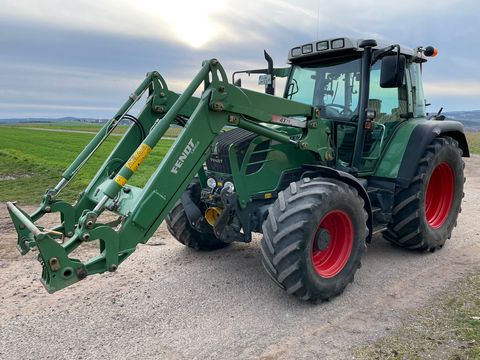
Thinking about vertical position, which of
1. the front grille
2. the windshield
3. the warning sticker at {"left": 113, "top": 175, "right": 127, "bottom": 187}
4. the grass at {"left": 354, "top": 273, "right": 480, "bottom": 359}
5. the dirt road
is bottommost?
the grass at {"left": 354, "top": 273, "right": 480, "bottom": 359}

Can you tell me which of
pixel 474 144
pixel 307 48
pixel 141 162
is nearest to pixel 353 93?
pixel 307 48

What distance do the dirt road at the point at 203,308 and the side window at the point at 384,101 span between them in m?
1.81

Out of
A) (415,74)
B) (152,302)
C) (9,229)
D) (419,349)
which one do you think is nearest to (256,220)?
(152,302)

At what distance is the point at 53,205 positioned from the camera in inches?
168

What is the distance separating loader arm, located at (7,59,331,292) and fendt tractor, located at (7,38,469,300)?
11 millimetres

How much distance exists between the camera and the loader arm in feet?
11.2

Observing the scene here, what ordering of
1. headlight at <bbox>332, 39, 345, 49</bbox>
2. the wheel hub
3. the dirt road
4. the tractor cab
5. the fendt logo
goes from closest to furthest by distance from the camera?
the dirt road < the fendt logo < the wheel hub < headlight at <bbox>332, 39, 345, 49</bbox> < the tractor cab

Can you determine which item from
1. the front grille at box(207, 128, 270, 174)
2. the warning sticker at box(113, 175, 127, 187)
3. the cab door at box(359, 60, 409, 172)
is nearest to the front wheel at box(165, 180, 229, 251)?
the front grille at box(207, 128, 270, 174)

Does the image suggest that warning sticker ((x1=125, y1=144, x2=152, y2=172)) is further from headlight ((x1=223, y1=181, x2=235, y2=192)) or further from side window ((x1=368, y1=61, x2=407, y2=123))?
side window ((x1=368, y1=61, x2=407, y2=123))

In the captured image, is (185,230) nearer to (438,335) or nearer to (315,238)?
(315,238)

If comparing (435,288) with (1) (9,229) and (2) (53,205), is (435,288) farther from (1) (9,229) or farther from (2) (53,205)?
(1) (9,229)

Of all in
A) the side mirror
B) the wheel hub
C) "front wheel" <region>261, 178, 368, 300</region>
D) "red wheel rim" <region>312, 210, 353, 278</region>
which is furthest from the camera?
the side mirror

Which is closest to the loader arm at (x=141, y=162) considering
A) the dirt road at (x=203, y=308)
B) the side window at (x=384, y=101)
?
the dirt road at (x=203, y=308)

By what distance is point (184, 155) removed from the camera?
388cm
